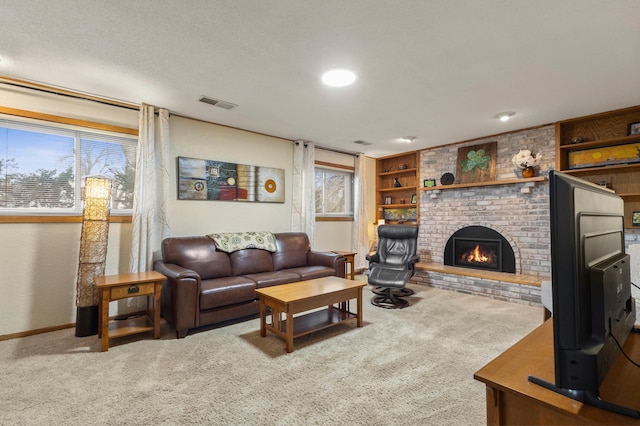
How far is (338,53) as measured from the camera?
7.84 feet

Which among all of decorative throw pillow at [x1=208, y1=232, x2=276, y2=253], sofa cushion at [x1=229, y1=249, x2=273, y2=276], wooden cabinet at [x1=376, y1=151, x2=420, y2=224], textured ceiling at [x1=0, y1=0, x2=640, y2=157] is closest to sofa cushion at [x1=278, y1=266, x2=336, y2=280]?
sofa cushion at [x1=229, y1=249, x2=273, y2=276]

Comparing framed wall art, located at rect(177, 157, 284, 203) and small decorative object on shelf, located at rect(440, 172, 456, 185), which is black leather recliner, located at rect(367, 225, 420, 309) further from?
framed wall art, located at rect(177, 157, 284, 203)

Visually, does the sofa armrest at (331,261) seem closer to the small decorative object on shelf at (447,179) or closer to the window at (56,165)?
the small decorative object on shelf at (447,179)

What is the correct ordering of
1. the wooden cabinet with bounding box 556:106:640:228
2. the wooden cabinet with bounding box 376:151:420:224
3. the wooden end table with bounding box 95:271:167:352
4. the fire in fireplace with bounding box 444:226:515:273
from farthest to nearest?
the wooden cabinet with bounding box 376:151:420:224
the fire in fireplace with bounding box 444:226:515:273
the wooden cabinet with bounding box 556:106:640:228
the wooden end table with bounding box 95:271:167:352

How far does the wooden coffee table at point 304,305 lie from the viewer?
8.60 ft

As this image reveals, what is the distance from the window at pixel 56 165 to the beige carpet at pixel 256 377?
1306mm

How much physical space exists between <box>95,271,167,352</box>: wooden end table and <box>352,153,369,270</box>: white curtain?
11.9ft

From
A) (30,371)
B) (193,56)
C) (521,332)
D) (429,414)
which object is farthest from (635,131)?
(30,371)

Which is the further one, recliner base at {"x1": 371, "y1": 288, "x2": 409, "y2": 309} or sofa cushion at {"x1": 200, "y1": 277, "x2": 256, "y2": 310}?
recliner base at {"x1": 371, "y1": 288, "x2": 409, "y2": 309}

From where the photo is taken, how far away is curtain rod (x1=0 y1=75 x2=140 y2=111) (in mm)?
2867

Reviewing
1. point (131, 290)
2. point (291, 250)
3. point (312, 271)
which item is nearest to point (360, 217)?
point (291, 250)

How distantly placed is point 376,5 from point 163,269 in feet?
9.78

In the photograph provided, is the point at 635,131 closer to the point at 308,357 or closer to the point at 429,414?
the point at 429,414

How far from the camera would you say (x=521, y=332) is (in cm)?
300
